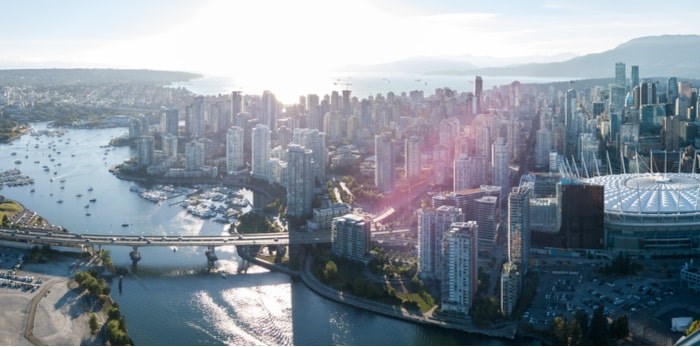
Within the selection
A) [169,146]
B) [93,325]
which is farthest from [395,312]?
[169,146]

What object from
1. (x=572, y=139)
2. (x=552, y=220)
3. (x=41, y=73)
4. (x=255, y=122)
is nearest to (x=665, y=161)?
(x=572, y=139)

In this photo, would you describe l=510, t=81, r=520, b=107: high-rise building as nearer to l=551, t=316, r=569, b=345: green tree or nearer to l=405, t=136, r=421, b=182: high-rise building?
l=405, t=136, r=421, b=182: high-rise building

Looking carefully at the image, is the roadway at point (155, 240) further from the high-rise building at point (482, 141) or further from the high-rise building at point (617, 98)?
the high-rise building at point (617, 98)

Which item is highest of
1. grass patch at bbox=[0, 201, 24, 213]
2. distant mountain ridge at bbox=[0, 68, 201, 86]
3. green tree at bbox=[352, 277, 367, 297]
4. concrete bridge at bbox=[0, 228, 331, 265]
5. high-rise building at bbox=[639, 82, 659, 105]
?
distant mountain ridge at bbox=[0, 68, 201, 86]

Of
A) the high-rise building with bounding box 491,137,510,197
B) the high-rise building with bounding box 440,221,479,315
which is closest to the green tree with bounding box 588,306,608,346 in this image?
the high-rise building with bounding box 440,221,479,315

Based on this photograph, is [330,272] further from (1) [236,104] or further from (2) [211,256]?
(1) [236,104]

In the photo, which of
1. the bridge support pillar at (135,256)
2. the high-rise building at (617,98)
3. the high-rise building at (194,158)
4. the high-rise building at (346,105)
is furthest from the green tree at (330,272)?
the high-rise building at (617,98)
